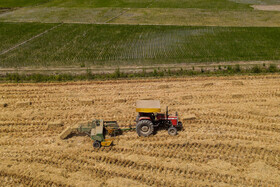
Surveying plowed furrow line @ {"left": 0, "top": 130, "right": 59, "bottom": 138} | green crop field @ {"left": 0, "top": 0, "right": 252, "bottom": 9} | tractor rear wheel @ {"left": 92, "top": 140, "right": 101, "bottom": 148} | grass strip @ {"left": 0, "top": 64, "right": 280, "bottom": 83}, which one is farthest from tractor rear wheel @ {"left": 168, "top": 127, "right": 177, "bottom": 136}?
green crop field @ {"left": 0, "top": 0, "right": 252, "bottom": 9}

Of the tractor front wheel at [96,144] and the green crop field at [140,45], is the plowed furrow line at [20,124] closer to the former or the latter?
the tractor front wheel at [96,144]

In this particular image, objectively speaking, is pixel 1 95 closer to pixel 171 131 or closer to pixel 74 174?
pixel 74 174

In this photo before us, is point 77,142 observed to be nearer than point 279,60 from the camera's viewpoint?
Yes

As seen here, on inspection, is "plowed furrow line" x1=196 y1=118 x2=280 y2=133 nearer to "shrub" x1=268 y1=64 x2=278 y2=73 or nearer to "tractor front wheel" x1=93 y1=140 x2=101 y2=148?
"tractor front wheel" x1=93 y1=140 x2=101 y2=148

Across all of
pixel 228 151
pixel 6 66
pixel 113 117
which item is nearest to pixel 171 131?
pixel 228 151

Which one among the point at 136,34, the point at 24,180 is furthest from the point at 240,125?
the point at 136,34

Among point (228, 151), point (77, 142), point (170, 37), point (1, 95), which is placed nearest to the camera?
point (228, 151)

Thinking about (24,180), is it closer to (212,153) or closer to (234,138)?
(212,153)
